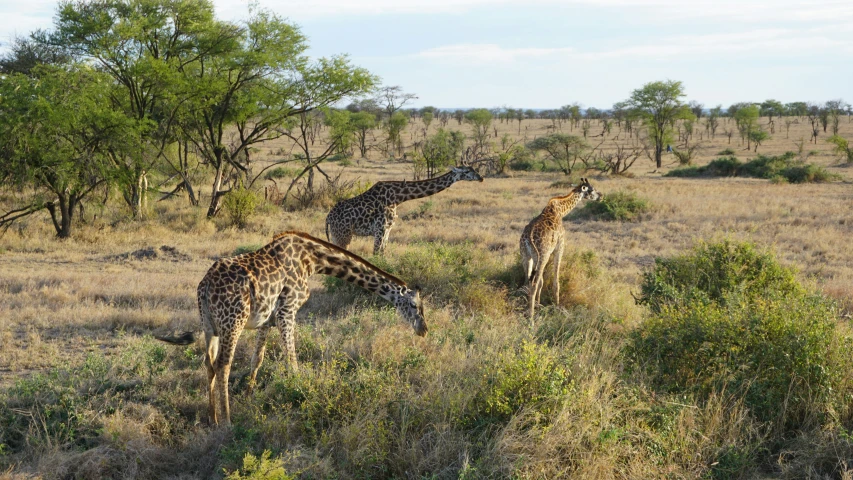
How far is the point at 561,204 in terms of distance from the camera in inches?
443

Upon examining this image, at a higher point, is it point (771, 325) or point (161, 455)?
point (771, 325)

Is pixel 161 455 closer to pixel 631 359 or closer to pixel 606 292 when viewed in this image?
pixel 631 359

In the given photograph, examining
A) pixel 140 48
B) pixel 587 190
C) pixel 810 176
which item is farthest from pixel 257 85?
pixel 810 176

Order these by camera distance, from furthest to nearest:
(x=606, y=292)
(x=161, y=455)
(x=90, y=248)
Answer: (x=90, y=248)
(x=606, y=292)
(x=161, y=455)

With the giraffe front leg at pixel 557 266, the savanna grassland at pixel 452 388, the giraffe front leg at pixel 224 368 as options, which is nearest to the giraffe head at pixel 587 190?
the giraffe front leg at pixel 557 266

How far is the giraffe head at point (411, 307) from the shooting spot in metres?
7.17

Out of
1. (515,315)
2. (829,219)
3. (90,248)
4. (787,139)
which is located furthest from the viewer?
(787,139)

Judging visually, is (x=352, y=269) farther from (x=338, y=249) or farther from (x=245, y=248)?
(x=245, y=248)

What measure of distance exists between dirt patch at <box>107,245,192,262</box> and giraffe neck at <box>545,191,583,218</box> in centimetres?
760

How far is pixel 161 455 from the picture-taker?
218 inches

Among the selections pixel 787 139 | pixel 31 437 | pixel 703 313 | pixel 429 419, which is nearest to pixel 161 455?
pixel 31 437

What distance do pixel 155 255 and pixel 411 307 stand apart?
357 inches

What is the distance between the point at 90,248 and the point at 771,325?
14.0m

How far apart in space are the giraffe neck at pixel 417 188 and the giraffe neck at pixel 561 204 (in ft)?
7.11
